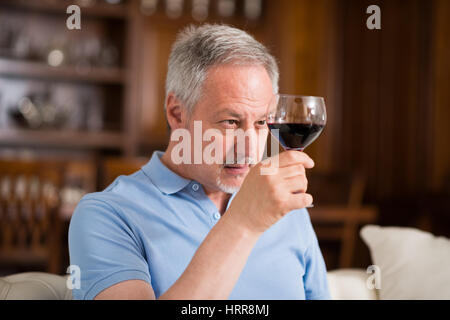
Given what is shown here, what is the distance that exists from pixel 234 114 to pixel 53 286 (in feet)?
1.89

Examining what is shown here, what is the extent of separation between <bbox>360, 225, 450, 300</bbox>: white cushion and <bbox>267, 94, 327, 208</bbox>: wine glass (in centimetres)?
65

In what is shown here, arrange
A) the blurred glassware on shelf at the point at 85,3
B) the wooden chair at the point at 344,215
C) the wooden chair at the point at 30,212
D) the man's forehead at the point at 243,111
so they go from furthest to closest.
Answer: the blurred glassware on shelf at the point at 85,3 → the wooden chair at the point at 344,215 → the wooden chair at the point at 30,212 → the man's forehead at the point at 243,111

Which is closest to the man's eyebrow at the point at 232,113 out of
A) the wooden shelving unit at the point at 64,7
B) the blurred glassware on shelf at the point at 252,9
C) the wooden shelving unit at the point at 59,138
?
the wooden shelving unit at the point at 59,138

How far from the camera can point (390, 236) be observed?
1.41 m

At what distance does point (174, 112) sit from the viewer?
112 cm

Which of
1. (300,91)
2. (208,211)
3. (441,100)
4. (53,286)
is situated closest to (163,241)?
(208,211)

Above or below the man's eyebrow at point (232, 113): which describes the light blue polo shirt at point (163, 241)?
below

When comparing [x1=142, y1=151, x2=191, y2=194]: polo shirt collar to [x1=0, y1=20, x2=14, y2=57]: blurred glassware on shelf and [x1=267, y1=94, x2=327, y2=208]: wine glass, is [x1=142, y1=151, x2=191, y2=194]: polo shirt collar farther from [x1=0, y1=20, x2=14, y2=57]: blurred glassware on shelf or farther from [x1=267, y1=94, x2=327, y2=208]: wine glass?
[x1=0, y1=20, x2=14, y2=57]: blurred glassware on shelf

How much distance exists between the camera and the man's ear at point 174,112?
3.63 feet

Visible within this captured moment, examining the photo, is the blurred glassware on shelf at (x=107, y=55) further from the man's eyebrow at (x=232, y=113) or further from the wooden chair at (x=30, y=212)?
the man's eyebrow at (x=232, y=113)

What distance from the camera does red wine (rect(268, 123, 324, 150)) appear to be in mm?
833

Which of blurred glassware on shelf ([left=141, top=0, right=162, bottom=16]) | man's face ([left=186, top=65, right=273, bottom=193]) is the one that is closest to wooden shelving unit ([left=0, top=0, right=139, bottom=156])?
blurred glassware on shelf ([left=141, top=0, right=162, bottom=16])

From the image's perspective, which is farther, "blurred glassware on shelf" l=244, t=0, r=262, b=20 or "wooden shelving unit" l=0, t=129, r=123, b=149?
"blurred glassware on shelf" l=244, t=0, r=262, b=20
